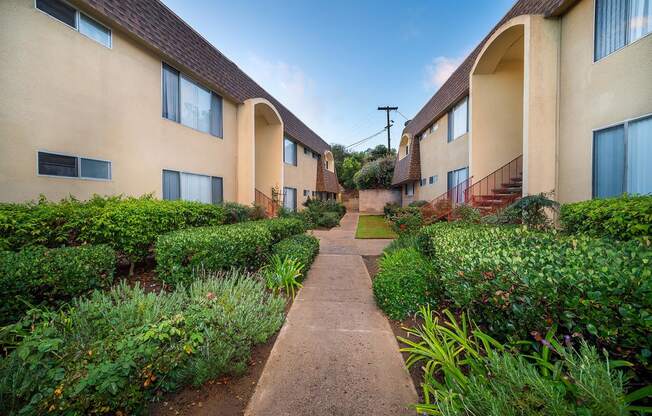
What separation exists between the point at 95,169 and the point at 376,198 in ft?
68.7

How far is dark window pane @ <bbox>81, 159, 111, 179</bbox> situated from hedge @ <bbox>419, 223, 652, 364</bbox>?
813cm

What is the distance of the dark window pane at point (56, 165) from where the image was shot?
5.39 m

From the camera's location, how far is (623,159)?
5.32 m

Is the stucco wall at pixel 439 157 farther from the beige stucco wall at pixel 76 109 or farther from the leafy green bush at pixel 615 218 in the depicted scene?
the beige stucco wall at pixel 76 109

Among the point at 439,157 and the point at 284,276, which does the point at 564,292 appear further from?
the point at 439,157

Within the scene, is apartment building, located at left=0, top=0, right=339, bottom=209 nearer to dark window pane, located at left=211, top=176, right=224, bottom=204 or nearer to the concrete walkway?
dark window pane, located at left=211, top=176, right=224, bottom=204

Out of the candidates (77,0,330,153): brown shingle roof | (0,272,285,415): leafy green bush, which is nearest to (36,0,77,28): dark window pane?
(77,0,330,153): brown shingle roof

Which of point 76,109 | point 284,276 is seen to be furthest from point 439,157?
point 76,109

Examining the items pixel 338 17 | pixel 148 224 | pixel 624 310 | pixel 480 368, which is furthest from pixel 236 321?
pixel 338 17

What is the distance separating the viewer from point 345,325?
3.62 m

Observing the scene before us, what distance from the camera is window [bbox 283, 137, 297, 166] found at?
16672mm

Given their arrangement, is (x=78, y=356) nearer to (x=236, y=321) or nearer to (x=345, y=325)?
(x=236, y=321)

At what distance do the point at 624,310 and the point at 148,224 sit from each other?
6.93 meters

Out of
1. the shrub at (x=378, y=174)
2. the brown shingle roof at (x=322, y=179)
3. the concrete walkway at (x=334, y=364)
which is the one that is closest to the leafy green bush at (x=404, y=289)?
the concrete walkway at (x=334, y=364)
